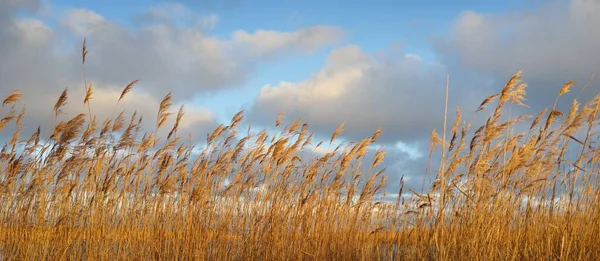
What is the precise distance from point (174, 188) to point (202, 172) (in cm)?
38

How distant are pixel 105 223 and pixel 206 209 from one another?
1.11 metres

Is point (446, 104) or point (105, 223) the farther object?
point (105, 223)

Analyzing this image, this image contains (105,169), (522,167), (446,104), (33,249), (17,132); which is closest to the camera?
(446,104)

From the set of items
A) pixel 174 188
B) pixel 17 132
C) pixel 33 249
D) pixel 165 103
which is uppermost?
pixel 165 103

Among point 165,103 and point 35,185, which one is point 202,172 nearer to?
point 165,103

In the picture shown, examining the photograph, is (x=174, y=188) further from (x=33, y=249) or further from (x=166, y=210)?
(x=33, y=249)

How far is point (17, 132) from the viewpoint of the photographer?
6.56 meters

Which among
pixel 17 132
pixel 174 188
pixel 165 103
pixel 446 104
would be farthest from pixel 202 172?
pixel 446 104

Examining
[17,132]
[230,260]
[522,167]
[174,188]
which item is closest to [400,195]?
[522,167]

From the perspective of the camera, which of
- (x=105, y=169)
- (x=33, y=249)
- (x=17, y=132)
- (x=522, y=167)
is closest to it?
(x=522, y=167)

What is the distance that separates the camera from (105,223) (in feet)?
18.8

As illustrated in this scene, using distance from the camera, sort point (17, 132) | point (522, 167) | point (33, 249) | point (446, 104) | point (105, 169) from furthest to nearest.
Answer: point (17, 132), point (105, 169), point (33, 249), point (522, 167), point (446, 104)

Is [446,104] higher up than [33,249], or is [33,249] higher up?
[446,104]

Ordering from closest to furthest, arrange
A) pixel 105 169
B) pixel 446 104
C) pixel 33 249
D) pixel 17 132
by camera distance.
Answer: pixel 446 104, pixel 33 249, pixel 105 169, pixel 17 132
